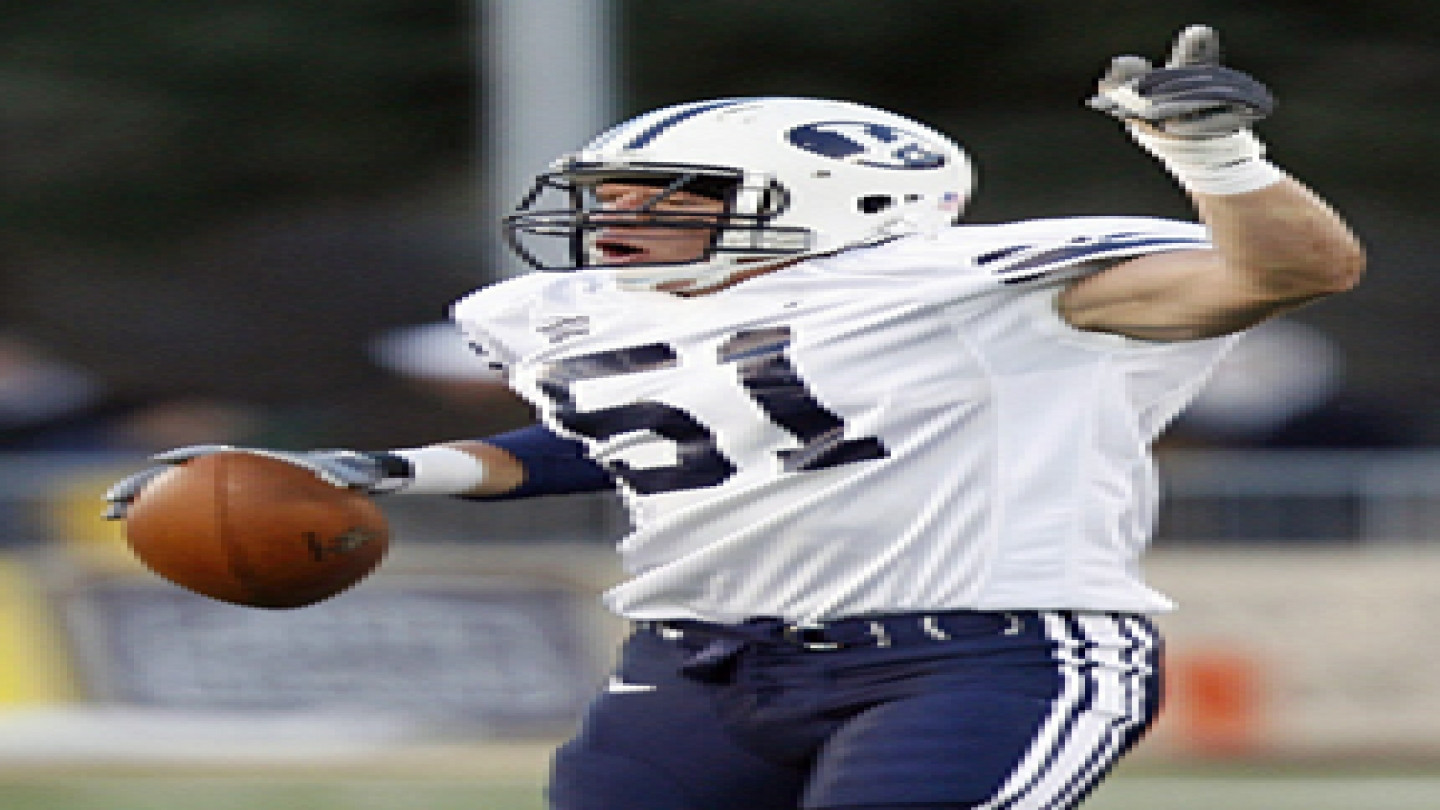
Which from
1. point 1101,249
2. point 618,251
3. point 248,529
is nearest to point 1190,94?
point 1101,249

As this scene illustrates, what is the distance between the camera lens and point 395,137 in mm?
14516

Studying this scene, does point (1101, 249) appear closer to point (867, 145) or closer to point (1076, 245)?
point (1076, 245)

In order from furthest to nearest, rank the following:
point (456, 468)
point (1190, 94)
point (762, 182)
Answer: point (456, 468), point (762, 182), point (1190, 94)

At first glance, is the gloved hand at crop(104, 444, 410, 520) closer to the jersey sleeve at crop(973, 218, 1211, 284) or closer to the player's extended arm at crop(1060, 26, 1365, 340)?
the jersey sleeve at crop(973, 218, 1211, 284)

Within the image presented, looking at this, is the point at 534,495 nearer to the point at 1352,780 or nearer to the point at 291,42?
the point at 1352,780

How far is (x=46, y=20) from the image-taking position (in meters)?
15.0

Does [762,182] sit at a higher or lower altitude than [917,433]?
higher

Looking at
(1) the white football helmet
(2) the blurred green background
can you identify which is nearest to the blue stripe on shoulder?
(1) the white football helmet

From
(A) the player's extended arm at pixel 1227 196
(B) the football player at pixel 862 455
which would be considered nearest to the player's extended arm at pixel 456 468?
(B) the football player at pixel 862 455

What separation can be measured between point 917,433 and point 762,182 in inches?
16.5

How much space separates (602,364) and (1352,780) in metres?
4.53

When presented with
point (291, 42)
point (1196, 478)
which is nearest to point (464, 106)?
point (291, 42)

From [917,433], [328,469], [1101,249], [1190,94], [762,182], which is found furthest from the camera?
[328,469]

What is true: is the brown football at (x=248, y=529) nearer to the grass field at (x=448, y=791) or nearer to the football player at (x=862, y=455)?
the football player at (x=862, y=455)
